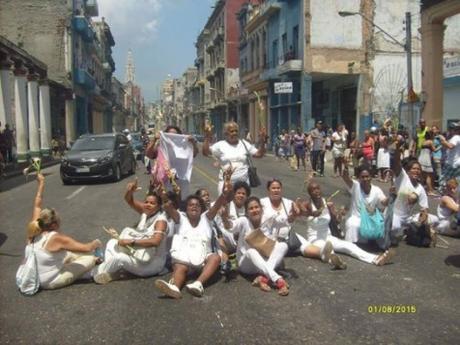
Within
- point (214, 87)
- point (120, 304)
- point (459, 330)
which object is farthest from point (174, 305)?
point (214, 87)

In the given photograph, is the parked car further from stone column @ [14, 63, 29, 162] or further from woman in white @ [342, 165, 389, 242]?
woman in white @ [342, 165, 389, 242]

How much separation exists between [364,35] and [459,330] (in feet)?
102

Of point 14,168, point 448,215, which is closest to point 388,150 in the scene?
point 448,215

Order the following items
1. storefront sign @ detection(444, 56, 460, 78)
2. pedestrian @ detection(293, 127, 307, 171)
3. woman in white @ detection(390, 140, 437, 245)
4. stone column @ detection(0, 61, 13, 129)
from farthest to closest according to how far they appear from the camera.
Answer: storefront sign @ detection(444, 56, 460, 78)
pedestrian @ detection(293, 127, 307, 171)
stone column @ detection(0, 61, 13, 129)
woman in white @ detection(390, 140, 437, 245)

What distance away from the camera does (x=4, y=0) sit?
3916 cm

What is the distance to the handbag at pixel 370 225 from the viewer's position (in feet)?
23.1

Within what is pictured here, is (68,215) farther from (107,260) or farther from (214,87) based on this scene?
(214,87)

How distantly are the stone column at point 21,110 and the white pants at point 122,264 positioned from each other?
19.6 meters

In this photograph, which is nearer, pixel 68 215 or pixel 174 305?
pixel 174 305

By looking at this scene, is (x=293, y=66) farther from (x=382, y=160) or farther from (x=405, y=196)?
(x=405, y=196)

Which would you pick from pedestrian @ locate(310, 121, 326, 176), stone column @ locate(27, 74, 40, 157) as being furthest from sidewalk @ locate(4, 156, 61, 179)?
pedestrian @ locate(310, 121, 326, 176)

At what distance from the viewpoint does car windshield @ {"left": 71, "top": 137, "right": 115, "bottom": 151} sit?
690 inches

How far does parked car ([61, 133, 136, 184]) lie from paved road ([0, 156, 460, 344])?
9.42 metres

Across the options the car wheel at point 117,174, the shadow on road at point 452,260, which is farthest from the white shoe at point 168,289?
the car wheel at point 117,174
